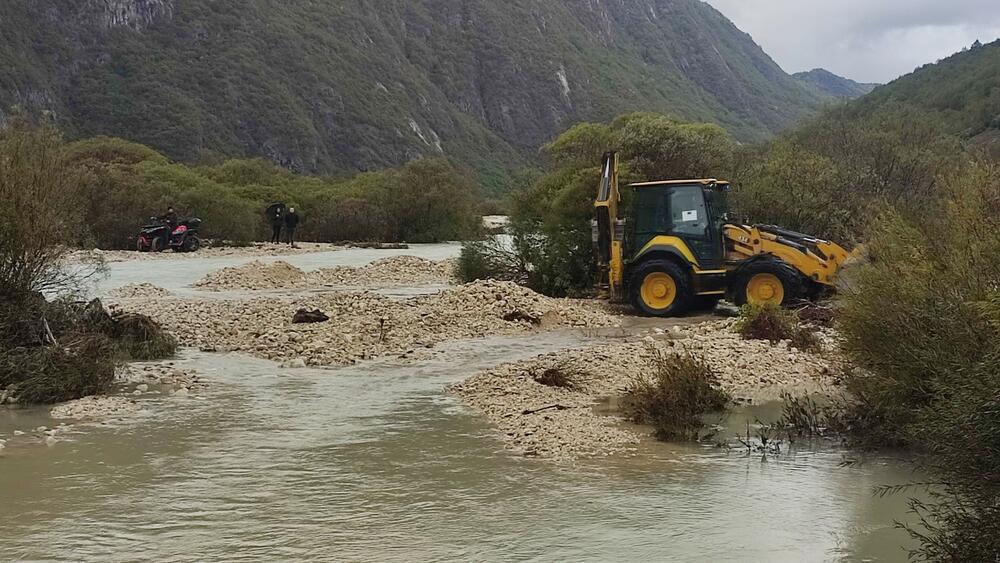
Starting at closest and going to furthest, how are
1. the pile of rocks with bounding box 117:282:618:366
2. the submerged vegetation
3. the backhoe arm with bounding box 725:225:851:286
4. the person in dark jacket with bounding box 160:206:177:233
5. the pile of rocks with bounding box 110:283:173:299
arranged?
the submerged vegetation, the pile of rocks with bounding box 117:282:618:366, the backhoe arm with bounding box 725:225:851:286, the pile of rocks with bounding box 110:283:173:299, the person in dark jacket with bounding box 160:206:177:233

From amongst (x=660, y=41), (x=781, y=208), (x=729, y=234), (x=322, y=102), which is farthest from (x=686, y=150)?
(x=660, y=41)

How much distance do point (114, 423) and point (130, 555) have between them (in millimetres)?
3909

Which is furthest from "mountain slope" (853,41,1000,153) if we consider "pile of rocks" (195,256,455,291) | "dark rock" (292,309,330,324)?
"dark rock" (292,309,330,324)

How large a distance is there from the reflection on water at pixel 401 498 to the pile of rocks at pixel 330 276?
1443cm

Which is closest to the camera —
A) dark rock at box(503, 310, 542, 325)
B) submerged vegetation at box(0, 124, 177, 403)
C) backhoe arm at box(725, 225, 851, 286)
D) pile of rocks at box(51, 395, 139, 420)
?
pile of rocks at box(51, 395, 139, 420)

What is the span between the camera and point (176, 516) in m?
6.37

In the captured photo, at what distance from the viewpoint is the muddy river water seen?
5816 mm

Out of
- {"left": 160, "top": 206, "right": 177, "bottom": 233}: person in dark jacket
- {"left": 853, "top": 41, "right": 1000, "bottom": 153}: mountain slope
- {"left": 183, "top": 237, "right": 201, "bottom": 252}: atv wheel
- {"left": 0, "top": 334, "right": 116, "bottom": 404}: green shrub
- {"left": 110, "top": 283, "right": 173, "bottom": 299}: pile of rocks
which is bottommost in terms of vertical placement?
{"left": 0, "top": 334, "right": 116, "bottom": 404}: green shrub

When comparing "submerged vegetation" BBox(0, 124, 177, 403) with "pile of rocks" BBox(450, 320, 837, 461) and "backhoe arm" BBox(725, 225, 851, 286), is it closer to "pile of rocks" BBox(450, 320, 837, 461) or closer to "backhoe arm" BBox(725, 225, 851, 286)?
"pile of rocks" BBox(450, 320, 837, 461)

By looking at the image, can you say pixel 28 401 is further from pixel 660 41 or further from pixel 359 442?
pixel 660 41

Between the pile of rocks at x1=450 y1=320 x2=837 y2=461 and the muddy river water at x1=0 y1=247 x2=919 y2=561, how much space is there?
0.37 metres

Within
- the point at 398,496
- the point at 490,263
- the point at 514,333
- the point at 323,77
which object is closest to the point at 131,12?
the point at 323,77

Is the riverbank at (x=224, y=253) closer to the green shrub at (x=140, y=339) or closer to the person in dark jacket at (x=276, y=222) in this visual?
the person in dark jacket at (x=276, y=222)

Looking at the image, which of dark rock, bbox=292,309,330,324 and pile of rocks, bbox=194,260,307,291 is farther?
pile of rocks, bbox=194,260,307,291
